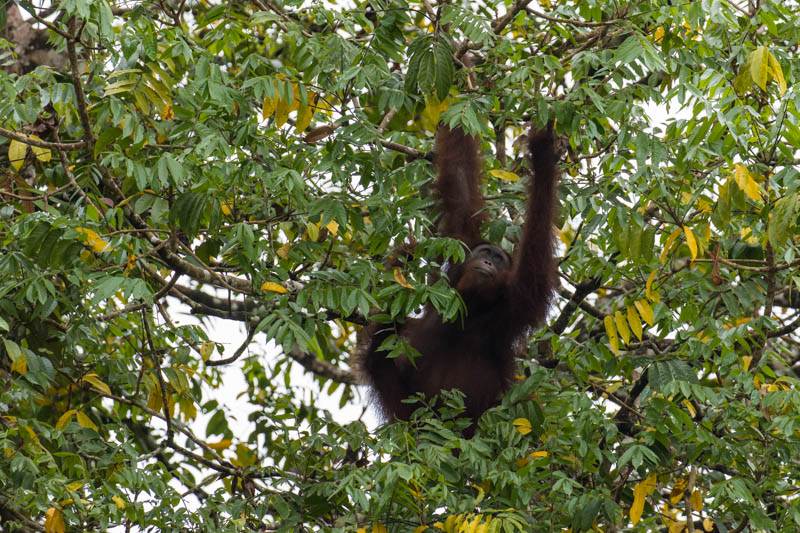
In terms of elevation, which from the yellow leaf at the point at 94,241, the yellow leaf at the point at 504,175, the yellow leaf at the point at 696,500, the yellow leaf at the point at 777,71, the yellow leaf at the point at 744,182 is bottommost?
the yellow leaf at the point at 696,500

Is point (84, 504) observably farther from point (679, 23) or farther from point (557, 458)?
point (679, 23)

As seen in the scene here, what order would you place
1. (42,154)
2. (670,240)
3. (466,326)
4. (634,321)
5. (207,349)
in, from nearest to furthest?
(670,240) → (634,321) → (42,154) → (207,349) → (466,326)

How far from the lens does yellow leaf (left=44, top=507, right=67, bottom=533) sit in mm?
A: 3914

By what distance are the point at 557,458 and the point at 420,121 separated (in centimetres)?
339

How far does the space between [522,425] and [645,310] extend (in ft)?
2.47

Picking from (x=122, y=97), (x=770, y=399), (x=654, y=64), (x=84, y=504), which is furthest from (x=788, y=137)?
(x=84, y=504)

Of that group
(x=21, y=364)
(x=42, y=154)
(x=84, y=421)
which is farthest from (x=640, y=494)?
(x=42, y=154)

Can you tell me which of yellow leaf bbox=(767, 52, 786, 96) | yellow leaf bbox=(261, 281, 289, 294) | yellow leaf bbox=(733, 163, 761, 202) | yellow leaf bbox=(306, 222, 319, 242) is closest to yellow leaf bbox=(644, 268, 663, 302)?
yellow leaf bbox=(733, 163, 761, 202)

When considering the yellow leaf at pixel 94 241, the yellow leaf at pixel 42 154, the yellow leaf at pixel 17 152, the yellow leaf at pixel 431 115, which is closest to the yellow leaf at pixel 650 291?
the yellow leaf at pixel 431 115

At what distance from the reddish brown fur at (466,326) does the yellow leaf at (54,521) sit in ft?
6.42

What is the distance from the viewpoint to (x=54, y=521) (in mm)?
3957

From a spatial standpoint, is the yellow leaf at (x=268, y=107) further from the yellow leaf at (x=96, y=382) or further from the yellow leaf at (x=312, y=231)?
the yellow leaf at (x=96, y=382)

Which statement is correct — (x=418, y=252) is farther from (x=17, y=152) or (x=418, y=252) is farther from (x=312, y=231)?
(x=17, y=152)

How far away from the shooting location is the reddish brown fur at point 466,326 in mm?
5203
